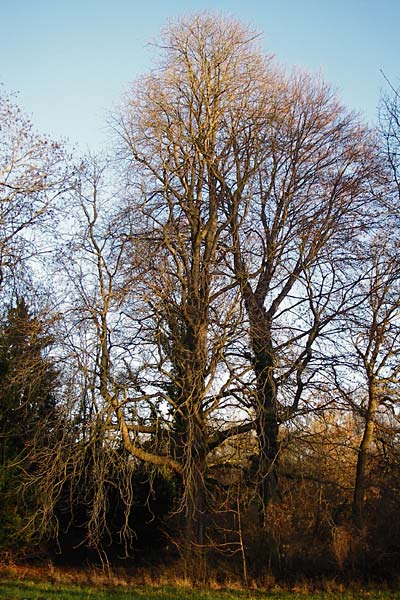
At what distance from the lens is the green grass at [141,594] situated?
1098 centimetres

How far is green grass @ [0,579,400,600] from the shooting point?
11.0 metres

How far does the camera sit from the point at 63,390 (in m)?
11.6

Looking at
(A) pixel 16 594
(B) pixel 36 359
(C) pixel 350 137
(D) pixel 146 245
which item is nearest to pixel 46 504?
(A) pixel 16 594

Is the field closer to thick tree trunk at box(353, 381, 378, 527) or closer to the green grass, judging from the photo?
the green grass

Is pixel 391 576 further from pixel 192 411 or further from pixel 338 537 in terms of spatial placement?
pixel 192 411

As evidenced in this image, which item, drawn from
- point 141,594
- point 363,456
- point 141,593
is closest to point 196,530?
point 141,593

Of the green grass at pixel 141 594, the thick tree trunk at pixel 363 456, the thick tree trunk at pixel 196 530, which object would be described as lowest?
the green grass at pixel 141 594

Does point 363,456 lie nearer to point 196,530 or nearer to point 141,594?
point 196,530

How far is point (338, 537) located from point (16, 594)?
260 inches

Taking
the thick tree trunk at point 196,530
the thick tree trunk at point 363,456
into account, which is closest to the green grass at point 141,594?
the thick tree trunk at point 196,530

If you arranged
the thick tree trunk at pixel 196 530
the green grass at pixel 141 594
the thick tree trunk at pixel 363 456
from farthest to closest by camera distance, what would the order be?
the thick tree trunk at pixel 363 456, the thick tree trunk at pixel 196 530, the green grass at pixel 141 594

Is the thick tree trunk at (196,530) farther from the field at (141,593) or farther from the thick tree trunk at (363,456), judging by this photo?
the thick tree trunk at (363,456)

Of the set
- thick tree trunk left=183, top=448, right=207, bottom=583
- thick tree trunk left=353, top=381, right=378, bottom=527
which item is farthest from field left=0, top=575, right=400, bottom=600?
thick tree trunk left=353, top=381, right=378, bottom=527

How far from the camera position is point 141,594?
1166cm
